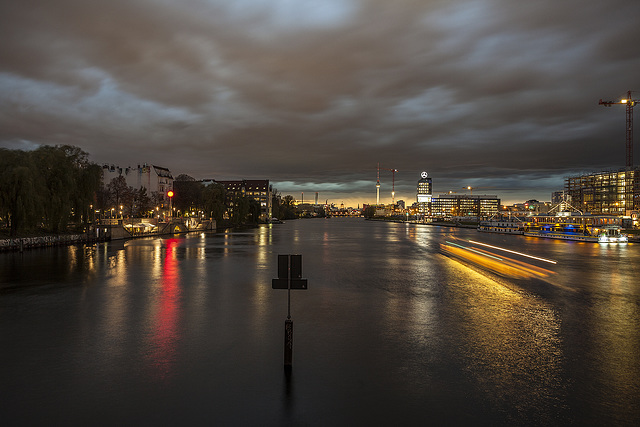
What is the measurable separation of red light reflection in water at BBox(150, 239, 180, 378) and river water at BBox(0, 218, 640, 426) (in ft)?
0.21

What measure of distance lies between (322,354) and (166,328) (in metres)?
5.10

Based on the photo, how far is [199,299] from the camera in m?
15.2

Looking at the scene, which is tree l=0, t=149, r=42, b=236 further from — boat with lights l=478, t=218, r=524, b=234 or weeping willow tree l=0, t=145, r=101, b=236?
boat with lights l=478, t=218, r=524, b=234

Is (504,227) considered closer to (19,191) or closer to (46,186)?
(46,186)

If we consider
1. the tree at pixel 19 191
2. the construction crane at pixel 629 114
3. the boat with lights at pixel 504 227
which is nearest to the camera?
the tree at pixel 19 191

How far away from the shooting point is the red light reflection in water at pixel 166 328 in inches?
337

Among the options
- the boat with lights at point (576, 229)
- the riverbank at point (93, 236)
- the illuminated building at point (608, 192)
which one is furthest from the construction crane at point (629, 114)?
the riverbank at point (93, 236)

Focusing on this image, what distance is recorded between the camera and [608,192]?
16675 centimetres

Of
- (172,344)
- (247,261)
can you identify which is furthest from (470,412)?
(247,261)

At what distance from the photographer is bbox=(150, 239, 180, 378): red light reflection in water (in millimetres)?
8562

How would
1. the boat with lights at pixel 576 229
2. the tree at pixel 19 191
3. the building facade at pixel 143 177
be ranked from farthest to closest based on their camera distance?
1. the building facade at pixel 143 177
2. the boat with lights at pixel 576 229
3. the tree at pixel 19 191

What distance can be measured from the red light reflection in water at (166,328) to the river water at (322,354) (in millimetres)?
63

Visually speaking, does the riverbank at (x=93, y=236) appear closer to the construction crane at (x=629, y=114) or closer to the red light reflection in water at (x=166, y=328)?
the red light reflection in water at (x=166, y=328)

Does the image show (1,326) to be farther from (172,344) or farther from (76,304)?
(172,344)
